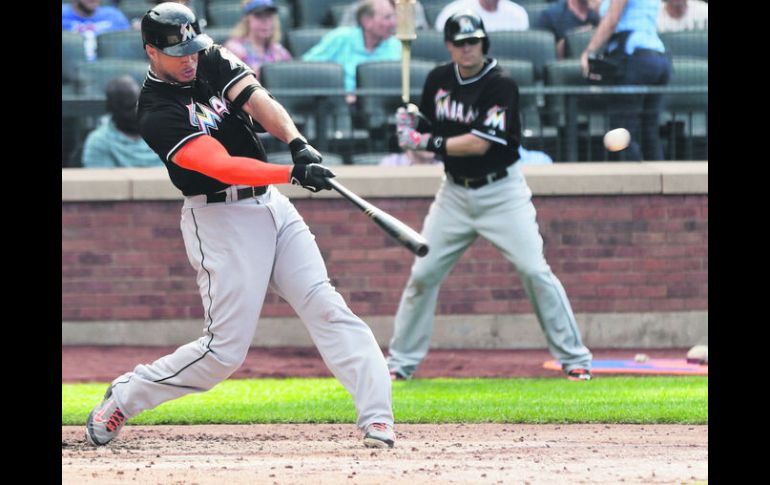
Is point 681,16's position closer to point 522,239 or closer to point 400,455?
point 522,239

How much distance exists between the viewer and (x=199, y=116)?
5762 millimetres

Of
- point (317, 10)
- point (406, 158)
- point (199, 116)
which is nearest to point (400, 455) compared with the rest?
point (199, 116)

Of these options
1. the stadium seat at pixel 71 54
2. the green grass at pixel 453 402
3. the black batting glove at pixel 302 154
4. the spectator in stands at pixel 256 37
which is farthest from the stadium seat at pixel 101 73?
the black batting glove at pixel 302 154

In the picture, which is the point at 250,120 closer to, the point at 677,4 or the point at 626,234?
the point at 626,234

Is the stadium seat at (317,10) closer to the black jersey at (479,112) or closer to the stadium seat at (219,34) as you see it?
the stadium seat at (219,34)

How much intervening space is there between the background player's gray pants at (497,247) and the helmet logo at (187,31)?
9.28 feet

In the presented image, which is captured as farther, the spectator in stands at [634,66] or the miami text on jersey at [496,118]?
the spectator in stands at [634,66]

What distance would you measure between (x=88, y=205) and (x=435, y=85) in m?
2.95

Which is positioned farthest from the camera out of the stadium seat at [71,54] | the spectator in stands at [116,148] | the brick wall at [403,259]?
the stadium seat at [71,54]

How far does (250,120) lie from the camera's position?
5.95m

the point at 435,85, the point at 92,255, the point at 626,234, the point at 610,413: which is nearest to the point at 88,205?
the point at 92,255

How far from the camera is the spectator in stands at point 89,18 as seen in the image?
11.6 metres

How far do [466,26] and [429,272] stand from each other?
145 centimetres

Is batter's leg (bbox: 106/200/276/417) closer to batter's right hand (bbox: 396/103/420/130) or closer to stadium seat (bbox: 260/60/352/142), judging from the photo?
batter's right hand (bbox: 396/103/420/130)
